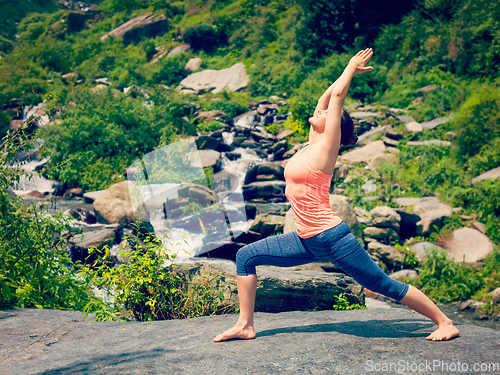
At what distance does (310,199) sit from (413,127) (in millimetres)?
12333

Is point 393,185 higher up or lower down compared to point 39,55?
lower down

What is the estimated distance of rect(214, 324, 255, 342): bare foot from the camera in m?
2.81

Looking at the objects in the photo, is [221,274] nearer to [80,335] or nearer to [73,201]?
[80,335]

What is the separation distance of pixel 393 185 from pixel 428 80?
26.5 ft

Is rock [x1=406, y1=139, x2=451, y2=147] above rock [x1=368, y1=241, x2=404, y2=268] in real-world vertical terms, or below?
above

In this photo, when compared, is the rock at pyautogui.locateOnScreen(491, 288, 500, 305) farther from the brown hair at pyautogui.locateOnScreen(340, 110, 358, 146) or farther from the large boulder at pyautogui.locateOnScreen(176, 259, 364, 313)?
the brown hair at pyautogui.locateOnScreen(340, 110, 358, 146)

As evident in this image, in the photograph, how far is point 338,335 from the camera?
286 cm

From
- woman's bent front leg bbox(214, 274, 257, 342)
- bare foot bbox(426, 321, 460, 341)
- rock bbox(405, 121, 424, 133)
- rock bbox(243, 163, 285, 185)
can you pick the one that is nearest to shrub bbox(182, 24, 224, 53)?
rock bbox(243, 163, 285, 185)

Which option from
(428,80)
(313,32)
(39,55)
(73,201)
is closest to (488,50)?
(428,80)

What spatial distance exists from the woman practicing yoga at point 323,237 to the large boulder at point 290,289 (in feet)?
4.90

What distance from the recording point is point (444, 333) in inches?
104

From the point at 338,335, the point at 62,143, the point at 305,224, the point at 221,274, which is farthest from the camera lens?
the point at 62,143

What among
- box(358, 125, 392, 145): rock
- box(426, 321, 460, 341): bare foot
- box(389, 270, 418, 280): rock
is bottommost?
box(389, 270, 418, 280): rock

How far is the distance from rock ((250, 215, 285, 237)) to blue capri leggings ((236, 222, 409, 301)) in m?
5.57
